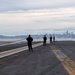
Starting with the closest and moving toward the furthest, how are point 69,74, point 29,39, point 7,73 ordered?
point 69,74 → point 7,73 → point 29,39

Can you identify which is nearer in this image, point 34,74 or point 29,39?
point 34,74

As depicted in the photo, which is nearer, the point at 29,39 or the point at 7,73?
the point at 7,73

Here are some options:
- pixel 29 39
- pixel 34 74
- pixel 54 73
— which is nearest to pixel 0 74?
pixel 34 74

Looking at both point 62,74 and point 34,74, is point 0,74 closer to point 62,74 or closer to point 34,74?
point 34,74

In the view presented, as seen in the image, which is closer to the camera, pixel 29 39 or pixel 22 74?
pixel 22 74

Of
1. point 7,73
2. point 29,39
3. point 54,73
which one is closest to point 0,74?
point 7,73

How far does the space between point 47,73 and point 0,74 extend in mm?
2299

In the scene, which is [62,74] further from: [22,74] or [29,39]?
[29,39]

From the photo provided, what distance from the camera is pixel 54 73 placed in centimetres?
1422

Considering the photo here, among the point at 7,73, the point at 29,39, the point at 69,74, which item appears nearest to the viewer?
the point at 69,74

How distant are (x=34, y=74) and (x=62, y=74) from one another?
4.34ft

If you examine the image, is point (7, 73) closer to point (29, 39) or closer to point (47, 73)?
point (47, 73)

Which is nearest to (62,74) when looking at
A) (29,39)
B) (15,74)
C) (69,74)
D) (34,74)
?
(69,74)

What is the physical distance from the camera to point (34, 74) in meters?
13.9
